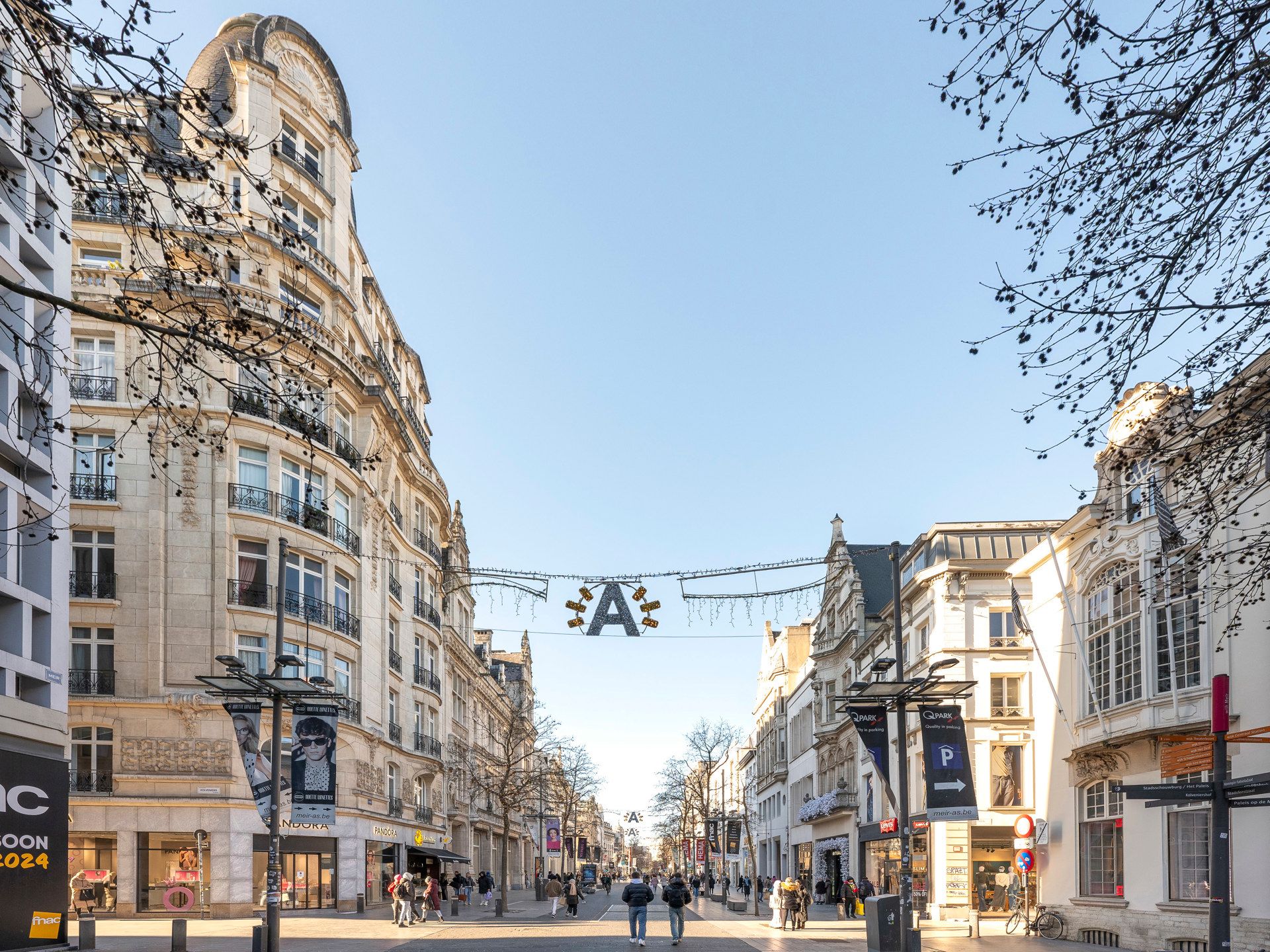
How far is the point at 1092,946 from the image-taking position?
28.8 metres

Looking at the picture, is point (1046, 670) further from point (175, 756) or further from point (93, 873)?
point (93, 873)

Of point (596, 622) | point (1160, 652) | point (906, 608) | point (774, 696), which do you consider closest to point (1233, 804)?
point (1160, 652)

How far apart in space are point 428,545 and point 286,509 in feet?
62.7

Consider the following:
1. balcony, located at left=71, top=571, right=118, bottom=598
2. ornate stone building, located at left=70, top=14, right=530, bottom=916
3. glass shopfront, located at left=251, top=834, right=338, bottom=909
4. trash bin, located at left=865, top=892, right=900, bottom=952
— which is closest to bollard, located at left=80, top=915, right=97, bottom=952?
ornate stone building, located at left=70, top=14, right=530, bottom=916

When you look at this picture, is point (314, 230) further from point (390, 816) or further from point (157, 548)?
Answer: point (390, 816)

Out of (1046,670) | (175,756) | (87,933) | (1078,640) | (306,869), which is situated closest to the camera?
(87,933)

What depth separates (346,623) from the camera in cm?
4469

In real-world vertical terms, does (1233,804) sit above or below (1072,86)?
below

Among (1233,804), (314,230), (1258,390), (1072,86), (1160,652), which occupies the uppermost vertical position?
(314,230)

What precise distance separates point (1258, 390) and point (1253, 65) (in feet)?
9.37

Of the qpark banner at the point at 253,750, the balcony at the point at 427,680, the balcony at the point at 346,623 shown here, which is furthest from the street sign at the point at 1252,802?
the balcony at the point at 427,680

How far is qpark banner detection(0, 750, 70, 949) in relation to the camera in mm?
22578

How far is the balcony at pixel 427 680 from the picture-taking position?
2196 inches

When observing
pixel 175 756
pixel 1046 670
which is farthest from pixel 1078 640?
pixel 175 756
